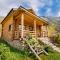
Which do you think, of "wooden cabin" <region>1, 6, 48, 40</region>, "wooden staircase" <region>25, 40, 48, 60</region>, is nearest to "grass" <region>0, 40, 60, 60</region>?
"wooden staircase" <region>25, 40, 48, 60</region>

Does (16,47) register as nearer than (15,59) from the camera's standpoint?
No

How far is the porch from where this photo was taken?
2637 cm

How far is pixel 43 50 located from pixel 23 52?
2.48 metres

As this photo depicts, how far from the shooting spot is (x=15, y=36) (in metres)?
28.3

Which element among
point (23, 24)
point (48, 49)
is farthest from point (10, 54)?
point (23, 24)

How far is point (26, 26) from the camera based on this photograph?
31.9m

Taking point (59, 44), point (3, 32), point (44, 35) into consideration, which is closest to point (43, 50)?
point (59, 44)

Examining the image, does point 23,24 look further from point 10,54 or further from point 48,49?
point 10,54

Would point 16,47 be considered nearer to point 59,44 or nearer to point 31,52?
point 31,52

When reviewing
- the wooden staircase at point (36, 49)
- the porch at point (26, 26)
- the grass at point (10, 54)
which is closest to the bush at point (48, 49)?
the wooden staircase at point (36, 49)

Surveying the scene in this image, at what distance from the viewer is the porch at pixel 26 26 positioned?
86.5 feet

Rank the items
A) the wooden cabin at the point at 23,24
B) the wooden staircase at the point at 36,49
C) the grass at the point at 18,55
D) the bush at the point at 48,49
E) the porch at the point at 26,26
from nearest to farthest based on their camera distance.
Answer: the grass at the point at 18,55 → the wooden staircase at the point at 36,49 → the bush at the point at 48,49 → the wooden cabin at the point at 23,24 → the porch at the point at 26,26

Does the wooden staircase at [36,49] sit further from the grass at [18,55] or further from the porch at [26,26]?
the porch at [26,26]

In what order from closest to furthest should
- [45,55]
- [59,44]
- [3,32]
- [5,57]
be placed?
[5,57], [45,55], [59,44], [3,32]
